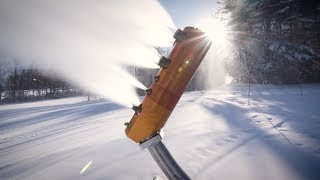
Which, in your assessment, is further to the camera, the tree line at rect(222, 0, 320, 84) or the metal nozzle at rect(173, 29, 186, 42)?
the tree line at rect(222, 0, 320, 84)

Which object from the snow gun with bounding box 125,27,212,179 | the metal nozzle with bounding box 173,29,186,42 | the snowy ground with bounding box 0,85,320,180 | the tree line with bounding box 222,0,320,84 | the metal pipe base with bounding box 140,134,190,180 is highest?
the tree line with bounding box 222,0,320,84

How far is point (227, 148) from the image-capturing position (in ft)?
Answer: 12.8

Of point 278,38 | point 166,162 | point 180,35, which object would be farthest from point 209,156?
point 278,38

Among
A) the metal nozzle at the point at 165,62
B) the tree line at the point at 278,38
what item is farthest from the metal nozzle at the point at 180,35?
the tree line at the point at 278,38

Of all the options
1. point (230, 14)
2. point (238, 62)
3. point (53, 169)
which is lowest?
point (53, 169)

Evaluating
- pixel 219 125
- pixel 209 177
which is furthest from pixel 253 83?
pixel 209 177

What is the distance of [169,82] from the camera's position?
7.20 ft

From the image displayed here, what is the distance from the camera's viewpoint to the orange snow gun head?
7.14ft

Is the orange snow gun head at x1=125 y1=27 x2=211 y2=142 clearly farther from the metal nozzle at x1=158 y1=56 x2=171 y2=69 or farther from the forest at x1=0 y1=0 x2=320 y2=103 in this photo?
the forest at x1=0 y1=0 x2=320 y2=103

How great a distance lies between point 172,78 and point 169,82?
0.15 ft

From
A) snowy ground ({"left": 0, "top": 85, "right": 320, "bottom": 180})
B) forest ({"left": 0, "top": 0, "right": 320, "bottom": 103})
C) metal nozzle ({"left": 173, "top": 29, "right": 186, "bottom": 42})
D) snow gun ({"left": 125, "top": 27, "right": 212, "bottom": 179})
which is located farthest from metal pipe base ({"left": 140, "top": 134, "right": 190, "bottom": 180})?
forest ({"left": 0, "top": 0, "right": 320, "bottom": 103})

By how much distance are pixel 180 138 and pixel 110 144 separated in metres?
1.39

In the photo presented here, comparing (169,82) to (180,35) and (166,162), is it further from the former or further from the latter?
(166,162)

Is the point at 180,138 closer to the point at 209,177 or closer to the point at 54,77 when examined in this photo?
the point at 209,177
